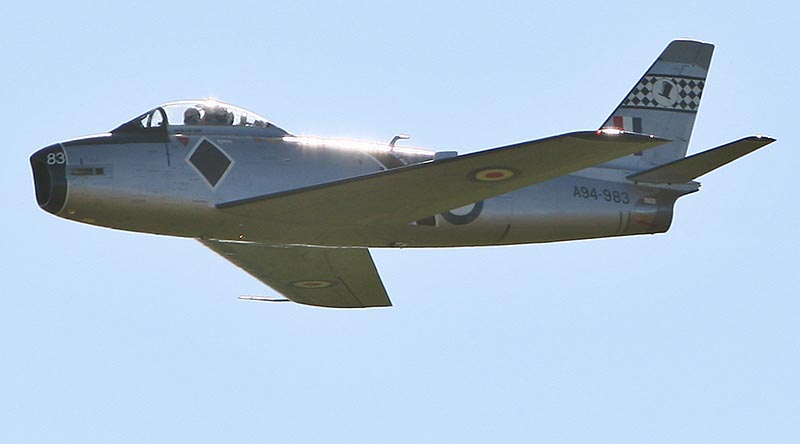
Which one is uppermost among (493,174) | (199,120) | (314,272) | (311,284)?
(199,120)

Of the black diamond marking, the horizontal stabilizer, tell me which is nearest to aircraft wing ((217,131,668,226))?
the black diamond marking

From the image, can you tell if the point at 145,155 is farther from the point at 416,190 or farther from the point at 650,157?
the point at 650,157

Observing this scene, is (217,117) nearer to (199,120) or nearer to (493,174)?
(199,120)

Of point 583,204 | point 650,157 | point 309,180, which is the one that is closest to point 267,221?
point 309,180

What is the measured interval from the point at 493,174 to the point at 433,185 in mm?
867

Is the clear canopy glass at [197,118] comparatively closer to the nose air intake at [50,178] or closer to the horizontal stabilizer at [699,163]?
the nose air intake at [50,178]

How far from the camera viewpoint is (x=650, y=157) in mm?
24531

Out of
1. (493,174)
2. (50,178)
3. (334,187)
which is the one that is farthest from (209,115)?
(493,174)

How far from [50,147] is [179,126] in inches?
74.6

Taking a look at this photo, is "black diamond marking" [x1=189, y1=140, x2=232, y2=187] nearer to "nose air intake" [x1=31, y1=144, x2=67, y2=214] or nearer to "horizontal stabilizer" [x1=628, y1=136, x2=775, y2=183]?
"nose air intake" [x1=31, y1=144, x2=67, y2=214]

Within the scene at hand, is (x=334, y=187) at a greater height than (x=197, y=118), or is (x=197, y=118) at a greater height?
(x=197, y=118)

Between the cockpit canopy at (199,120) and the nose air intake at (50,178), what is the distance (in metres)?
1.09

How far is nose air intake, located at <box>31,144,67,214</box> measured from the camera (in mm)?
20438

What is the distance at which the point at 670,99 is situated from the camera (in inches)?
1008
